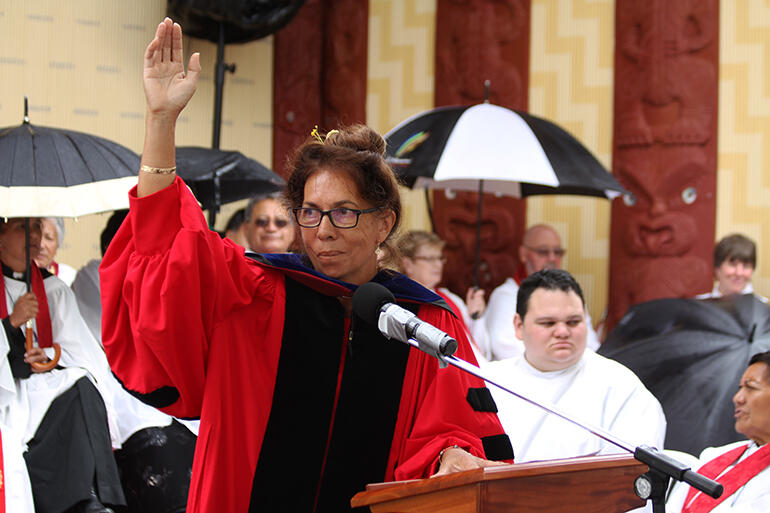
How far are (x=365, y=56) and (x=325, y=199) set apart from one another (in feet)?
18.8

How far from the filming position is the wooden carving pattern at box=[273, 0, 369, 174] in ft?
25.5

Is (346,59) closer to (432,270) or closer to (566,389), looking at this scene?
(432,270)

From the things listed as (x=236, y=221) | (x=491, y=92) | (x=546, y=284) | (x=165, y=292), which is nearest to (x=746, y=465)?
(x=546, y=284)

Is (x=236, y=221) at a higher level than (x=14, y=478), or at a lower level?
higher

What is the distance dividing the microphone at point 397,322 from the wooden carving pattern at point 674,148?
517 centimetres

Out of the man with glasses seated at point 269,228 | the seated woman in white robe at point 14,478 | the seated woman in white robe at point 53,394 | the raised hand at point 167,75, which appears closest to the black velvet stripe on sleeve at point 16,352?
the seated woman in white robe at point 53,394

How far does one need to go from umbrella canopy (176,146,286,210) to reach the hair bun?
311cm

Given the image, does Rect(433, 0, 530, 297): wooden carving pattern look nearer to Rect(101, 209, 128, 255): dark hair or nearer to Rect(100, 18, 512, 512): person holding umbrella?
Rect(101, 209, 128, 255): dark hair

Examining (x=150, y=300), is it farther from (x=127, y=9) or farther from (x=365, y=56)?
(x=365, y=56)

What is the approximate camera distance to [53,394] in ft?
14.9

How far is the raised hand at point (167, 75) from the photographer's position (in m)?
2.07

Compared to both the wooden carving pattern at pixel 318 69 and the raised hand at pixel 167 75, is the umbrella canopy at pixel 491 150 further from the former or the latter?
the raised hand at pixel 167 75

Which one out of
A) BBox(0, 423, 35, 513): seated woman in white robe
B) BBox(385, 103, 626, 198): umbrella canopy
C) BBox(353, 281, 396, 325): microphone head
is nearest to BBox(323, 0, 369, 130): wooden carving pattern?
BBox(385, 103, 626, 198): umbrella canopy

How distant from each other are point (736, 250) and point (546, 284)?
271cm
